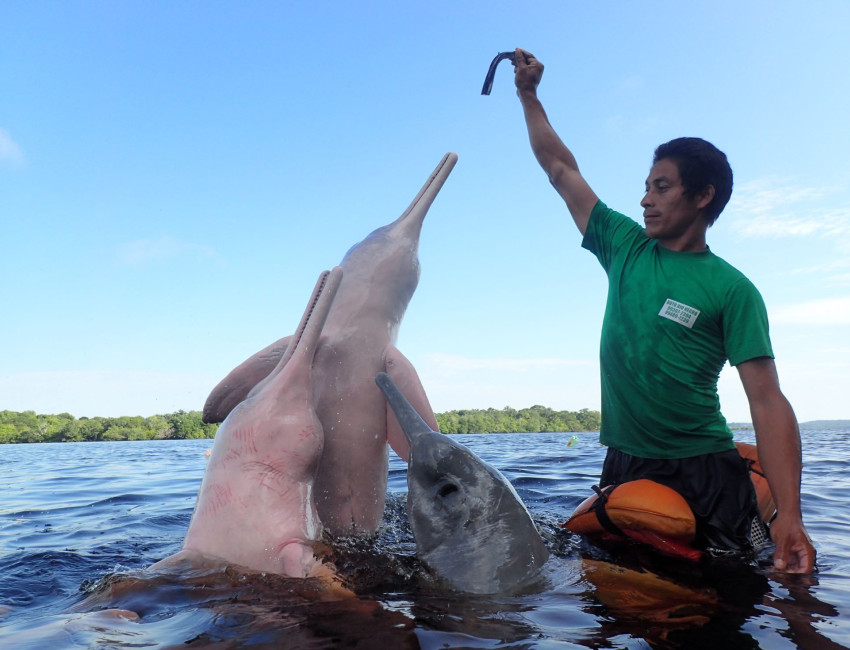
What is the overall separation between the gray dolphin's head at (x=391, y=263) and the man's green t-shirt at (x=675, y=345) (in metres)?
1.37

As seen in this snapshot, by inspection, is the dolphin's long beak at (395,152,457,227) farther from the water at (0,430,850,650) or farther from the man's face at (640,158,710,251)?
the water at (0,430,850,650)

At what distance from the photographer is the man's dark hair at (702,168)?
383 centimetres

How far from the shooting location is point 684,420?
381cm

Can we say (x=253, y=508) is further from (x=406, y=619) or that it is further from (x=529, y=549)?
(x=529, y=549)

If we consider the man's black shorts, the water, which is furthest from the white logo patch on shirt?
the water

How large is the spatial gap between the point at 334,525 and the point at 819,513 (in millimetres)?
5160

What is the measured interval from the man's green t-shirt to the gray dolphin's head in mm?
1370

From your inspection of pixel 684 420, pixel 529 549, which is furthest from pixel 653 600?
pixel 684 420

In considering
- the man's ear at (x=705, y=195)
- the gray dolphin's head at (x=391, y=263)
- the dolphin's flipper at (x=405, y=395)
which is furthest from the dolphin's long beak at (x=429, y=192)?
the man's ear at (x=705, y=195)

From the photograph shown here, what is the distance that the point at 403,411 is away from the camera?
126 inches

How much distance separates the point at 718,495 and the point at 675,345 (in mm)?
906

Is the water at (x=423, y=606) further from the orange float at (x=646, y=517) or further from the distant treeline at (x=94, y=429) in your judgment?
the distant treeline at (x=94, y=429)

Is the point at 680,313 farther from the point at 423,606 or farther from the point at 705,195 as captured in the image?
the point at 423,606

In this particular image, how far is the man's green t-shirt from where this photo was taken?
360 centimetres
